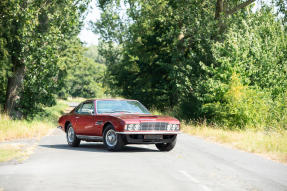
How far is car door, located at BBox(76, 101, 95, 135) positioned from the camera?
14.2 metres

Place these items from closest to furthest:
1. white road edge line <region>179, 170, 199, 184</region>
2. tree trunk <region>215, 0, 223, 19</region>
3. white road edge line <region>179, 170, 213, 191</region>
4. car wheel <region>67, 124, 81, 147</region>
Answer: white road edge line <region>179, 170, 213, 191</region>, white road edge line <region>179, 170, 199, 184</region>, car wheel <region>67, 124, 81, 147</region>, tree trunk <region>215, 0, 223, 19</region>

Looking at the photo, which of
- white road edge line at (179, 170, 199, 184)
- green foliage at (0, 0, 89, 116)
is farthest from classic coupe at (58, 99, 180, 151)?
green foliage at (0, 0, 89, 116)

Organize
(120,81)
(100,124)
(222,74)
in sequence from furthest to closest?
1. (120,81)
2. (222,74)
3. (100,124)

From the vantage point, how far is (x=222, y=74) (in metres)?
23.8

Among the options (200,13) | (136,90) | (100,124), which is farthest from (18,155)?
(136,90)

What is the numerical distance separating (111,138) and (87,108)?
2022mm

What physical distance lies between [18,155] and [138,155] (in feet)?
9.94

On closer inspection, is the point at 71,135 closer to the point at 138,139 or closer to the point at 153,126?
the point at 138,139

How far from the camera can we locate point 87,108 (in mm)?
14977

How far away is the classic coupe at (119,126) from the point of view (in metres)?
12.9

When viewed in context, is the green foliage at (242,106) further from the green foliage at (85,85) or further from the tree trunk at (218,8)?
the green foliage at (85,85)

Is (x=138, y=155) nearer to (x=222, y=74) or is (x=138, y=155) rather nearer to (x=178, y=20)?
(x=222, y=74)

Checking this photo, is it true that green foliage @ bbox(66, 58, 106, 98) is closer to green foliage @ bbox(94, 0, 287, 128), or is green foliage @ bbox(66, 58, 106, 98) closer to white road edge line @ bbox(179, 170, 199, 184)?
green foliage @ bbox(94, 0, 287, 128)

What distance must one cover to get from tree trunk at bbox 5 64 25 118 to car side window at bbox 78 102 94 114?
13.8 metres
